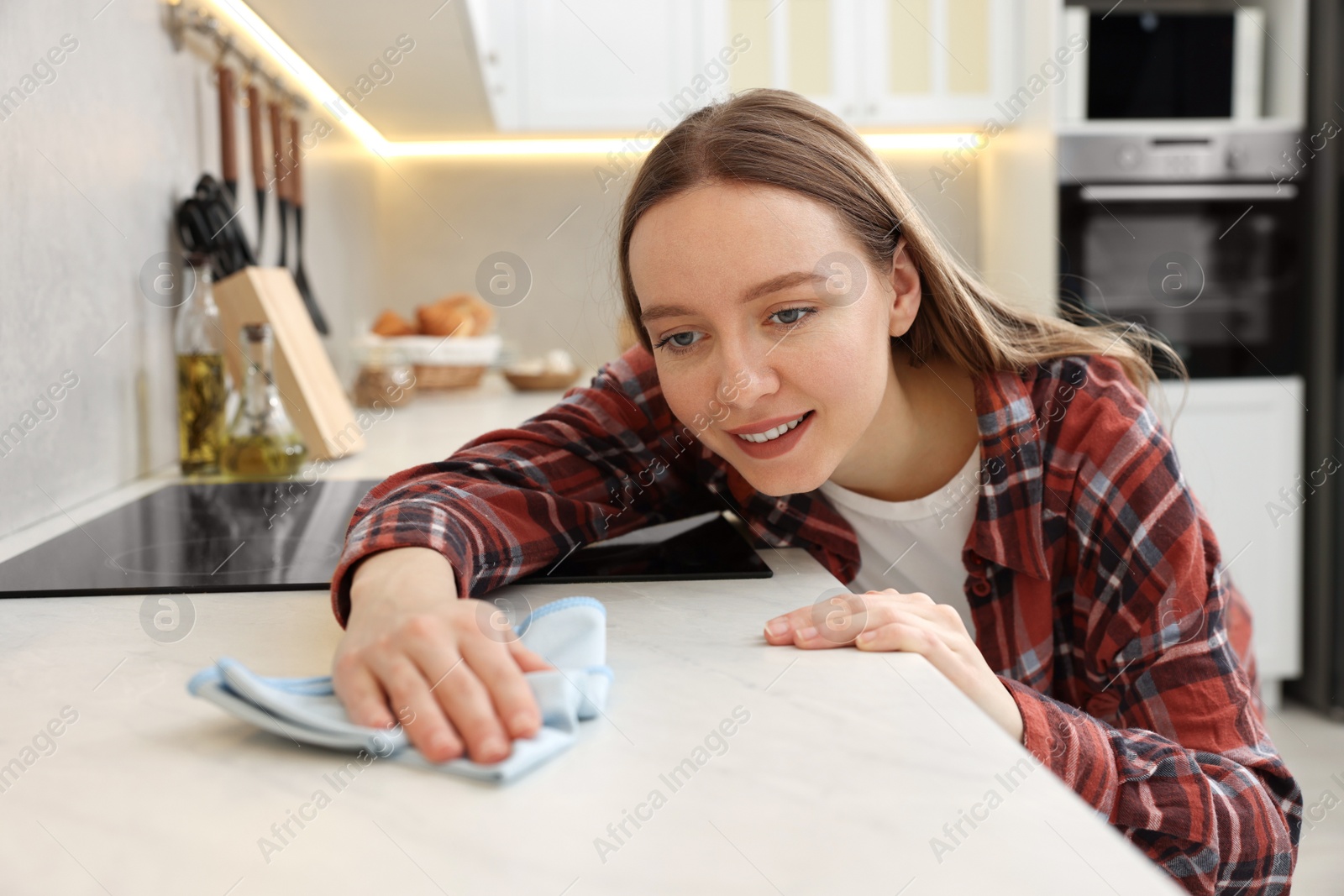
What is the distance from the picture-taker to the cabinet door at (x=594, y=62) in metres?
2.71

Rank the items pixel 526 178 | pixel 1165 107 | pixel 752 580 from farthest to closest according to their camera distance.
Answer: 1. pixel 526 178
2. pixel 1165 107
3. pixel 752 580

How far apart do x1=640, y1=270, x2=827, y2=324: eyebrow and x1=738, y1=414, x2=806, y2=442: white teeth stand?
0.12 metres

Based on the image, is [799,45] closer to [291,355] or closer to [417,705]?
[291,355]

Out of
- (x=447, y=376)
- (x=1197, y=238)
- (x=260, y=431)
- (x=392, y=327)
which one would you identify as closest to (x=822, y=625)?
(x=260, y=431)

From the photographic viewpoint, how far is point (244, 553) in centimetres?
91

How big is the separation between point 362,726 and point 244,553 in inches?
19.0

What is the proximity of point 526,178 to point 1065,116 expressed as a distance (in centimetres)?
143

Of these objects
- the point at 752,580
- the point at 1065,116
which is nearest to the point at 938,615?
the point at 752,580

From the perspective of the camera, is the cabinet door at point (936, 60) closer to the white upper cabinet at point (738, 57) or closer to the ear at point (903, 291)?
the white upper cabinet at point (738, 57)

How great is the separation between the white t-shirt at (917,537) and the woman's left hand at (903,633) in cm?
34

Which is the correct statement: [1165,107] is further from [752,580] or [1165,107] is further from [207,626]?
[207,626]

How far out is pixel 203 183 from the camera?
1.39m

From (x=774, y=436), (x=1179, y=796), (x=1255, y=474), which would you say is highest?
(x=774, y=436)

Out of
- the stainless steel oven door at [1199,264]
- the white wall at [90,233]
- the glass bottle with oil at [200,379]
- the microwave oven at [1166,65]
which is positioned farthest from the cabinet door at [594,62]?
the glass bottle with oil at [200,379]
